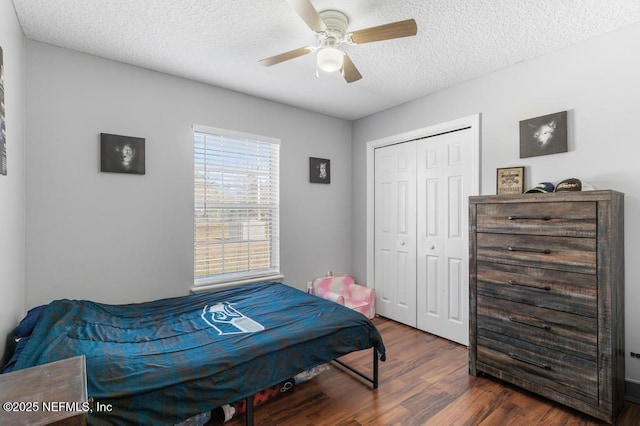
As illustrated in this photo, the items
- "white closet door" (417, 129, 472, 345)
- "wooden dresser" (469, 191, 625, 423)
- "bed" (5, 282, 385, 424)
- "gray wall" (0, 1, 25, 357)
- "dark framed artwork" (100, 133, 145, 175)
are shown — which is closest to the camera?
"bed" (5, 282, 385, 424)

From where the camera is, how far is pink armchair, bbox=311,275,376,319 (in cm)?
372

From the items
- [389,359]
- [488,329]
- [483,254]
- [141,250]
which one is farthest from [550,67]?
[141,250]

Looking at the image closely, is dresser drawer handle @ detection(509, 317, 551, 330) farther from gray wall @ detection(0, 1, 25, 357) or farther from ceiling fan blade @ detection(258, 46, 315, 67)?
gray wall @ detection(0, 1, 25, 357)

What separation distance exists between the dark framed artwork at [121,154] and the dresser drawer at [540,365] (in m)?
3.19

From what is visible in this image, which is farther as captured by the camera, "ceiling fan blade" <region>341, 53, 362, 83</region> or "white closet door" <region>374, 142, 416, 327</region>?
"white closet door" <region>374, 142, 416, 327</region>

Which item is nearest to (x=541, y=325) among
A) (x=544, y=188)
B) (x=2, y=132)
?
(x=544, y=188)

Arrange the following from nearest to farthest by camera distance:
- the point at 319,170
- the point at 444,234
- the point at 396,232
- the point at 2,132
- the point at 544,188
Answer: the point at 2,132, the point at 544,188, the point at 444,234, the point at 396,232, the point at 319,170

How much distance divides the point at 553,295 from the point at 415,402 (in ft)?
3.89

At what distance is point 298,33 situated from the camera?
216 centimetres

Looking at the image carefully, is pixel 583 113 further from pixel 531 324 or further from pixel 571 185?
pixel 531 324

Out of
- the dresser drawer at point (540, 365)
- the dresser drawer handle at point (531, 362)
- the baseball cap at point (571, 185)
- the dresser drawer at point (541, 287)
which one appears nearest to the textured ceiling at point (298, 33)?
the baseball cap at point (571, 185)

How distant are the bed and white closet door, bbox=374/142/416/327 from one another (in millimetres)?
1404

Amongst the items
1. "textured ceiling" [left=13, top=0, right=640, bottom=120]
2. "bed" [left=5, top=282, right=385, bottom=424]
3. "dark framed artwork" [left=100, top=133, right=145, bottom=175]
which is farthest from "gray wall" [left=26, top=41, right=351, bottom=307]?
"bed" [left=5, top=282, right=385, bottom=424]

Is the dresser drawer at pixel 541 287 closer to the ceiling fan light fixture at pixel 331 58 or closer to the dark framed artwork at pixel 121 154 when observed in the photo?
the ceiling fan light fixture at pixel 331 58
